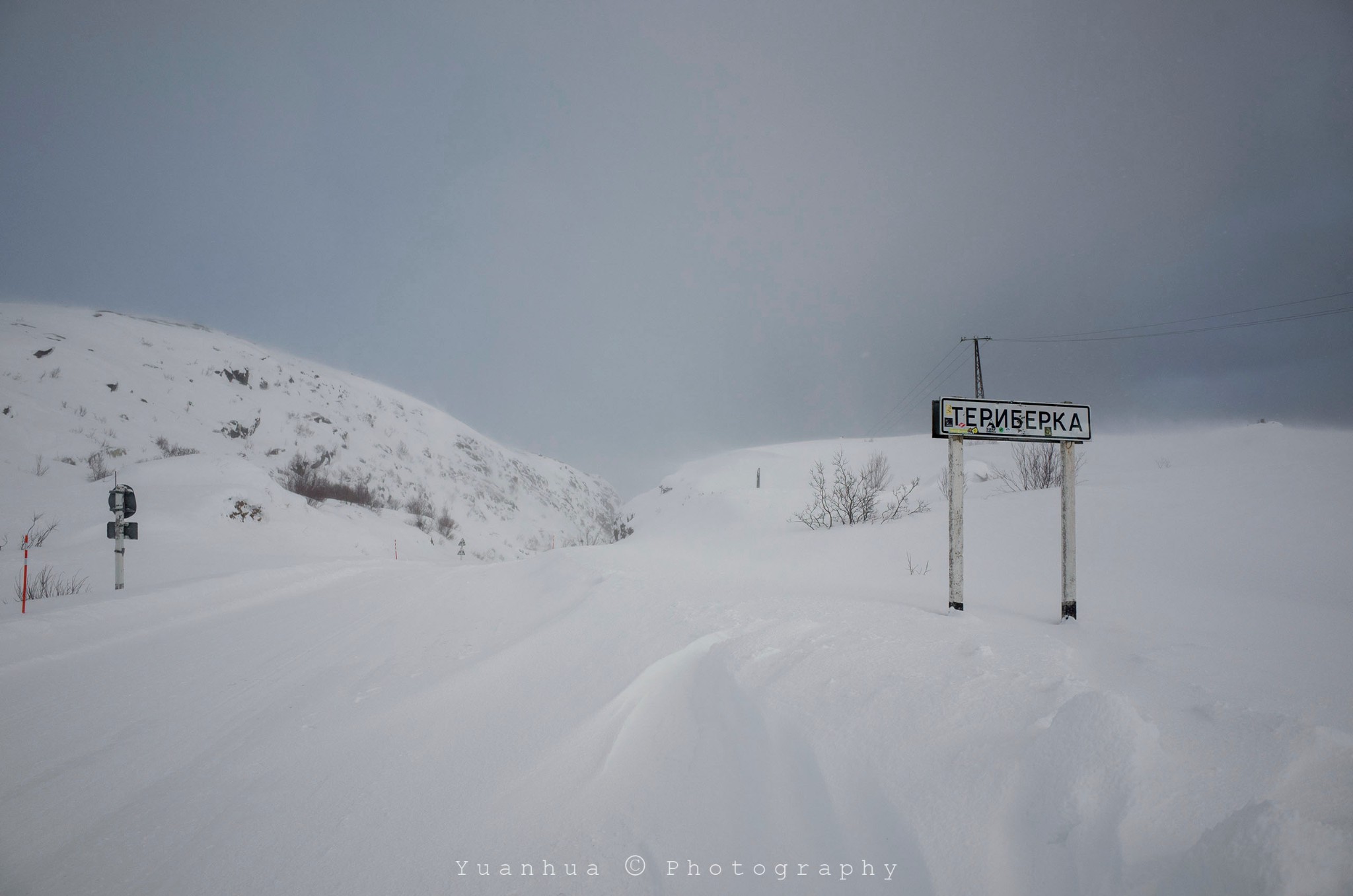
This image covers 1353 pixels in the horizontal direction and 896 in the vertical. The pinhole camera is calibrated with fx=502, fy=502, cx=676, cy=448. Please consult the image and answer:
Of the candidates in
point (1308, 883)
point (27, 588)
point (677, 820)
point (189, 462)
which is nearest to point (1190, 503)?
point (1308, 883)

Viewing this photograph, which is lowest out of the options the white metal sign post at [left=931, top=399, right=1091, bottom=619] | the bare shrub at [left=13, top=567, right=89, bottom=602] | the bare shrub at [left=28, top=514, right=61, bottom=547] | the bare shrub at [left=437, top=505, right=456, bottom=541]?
the bare shrub at [left=437, top=505, right=456, bottom=541]

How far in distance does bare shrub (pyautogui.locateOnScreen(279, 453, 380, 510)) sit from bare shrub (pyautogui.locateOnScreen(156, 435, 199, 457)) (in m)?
3.56

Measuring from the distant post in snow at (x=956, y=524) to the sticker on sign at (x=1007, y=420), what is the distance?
159 mm

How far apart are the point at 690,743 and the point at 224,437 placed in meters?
32.4

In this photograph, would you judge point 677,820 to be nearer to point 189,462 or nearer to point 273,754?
point 273,754

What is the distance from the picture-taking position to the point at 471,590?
6.56 meters

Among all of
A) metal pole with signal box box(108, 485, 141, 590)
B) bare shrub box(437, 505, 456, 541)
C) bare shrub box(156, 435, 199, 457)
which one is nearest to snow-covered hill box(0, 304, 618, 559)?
bare shrub box(156, 435, 199, 457)

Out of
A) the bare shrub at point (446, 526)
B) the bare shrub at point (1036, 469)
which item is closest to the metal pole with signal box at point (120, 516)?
the bare shrub at point (446, 526)

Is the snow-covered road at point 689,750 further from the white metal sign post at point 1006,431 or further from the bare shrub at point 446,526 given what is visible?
the bare shrub at point 446,526

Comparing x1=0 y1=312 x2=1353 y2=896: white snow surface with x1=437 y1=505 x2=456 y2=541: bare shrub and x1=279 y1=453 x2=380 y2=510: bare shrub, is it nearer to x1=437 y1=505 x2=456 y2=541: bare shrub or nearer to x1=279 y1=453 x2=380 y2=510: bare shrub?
x1=437 y1=505 x2=456 y2=541: bare shrub

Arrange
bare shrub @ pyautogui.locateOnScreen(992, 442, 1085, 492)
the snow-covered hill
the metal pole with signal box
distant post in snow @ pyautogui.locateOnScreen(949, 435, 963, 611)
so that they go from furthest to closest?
the snow-covered hill, bare shrub @ pyautogui.locateOnScreen(992, 442, 1085, 492), the metal pole with signal box, distant post in snow @ pyautogui.locateOnScreen(949, 435, 963, 611)

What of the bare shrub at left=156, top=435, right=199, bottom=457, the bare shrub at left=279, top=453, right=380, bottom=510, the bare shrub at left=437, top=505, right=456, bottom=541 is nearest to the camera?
the bare shrub at left=156, top=435, right=199, bottom=457

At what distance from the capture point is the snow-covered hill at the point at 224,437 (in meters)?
16.1

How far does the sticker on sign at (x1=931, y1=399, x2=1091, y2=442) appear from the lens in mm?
5258
